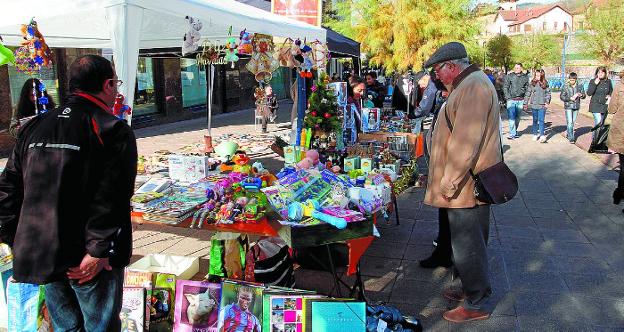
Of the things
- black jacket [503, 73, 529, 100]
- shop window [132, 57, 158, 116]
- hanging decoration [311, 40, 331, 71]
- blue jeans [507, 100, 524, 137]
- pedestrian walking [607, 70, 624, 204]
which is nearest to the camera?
pedestrian walking [607, 70, 624, 204]

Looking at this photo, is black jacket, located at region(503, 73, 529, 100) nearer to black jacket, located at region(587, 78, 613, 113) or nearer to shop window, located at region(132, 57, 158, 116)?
black jacket, located at region(587, 78, 613, 113)

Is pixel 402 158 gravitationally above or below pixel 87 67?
below

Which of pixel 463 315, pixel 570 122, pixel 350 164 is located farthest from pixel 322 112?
pixel 570 122

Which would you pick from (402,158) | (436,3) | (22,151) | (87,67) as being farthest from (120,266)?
(436,3)

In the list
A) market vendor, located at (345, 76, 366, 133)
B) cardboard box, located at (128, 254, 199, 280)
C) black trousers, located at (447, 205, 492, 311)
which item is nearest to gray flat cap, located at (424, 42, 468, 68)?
black trousers, located at (447, 205, 492, 311)

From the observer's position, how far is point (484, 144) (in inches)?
122

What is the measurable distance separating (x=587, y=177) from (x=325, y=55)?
475 cm

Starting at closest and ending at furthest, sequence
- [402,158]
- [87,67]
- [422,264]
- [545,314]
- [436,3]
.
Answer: [87,67], [545,314], [422,264], [402,158], [436,3]

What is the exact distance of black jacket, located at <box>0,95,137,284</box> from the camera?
1.90 m

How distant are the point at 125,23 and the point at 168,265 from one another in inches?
70.6

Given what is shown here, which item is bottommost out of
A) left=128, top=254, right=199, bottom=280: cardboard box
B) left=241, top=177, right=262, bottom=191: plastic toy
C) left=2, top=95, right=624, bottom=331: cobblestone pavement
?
left=2, top=95, right=624, bottom=331: cobblestone pavement

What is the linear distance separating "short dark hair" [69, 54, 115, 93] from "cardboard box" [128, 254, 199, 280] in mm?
1973

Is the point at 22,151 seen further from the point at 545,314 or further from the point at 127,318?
the point at 545,314

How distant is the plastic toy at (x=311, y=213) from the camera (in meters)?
2.90
